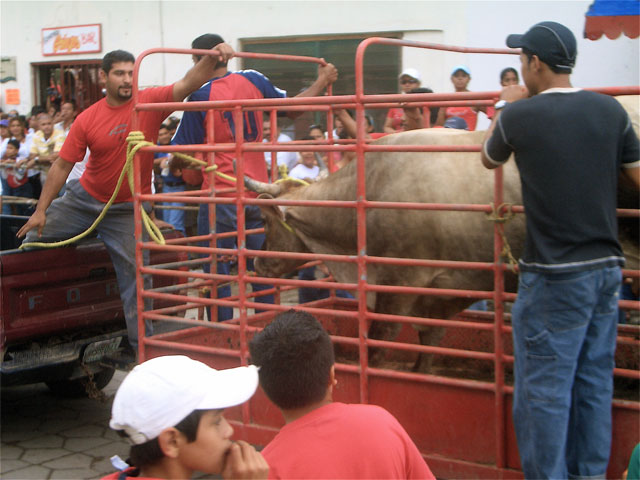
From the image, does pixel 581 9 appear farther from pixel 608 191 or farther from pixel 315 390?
pixel 315 390

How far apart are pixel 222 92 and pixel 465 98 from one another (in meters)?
2.69

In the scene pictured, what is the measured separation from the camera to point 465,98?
3.62 meters

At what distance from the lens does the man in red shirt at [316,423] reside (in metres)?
2.18

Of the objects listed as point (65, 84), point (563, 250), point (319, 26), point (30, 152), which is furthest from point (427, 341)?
point (65, 84)

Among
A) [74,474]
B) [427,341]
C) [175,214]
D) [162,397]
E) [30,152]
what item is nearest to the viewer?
[162,397]

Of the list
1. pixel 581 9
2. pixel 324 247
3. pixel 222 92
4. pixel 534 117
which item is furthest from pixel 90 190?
pixel 581 9

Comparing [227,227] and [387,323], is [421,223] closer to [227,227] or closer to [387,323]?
[387,323]

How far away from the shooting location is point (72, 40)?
46.3 ft

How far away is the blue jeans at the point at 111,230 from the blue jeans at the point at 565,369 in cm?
260

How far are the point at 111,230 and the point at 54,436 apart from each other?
140cm

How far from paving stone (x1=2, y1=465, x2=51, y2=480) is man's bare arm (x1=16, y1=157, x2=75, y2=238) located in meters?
1.42

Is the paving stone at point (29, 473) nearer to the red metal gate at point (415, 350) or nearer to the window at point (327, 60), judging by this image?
the red metal gate at point (415, 350)

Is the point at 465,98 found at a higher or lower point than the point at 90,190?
higher

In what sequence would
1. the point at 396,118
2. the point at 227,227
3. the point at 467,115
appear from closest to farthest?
the point at 227,227 < the point at 467,115 < the point at 396,118
